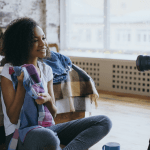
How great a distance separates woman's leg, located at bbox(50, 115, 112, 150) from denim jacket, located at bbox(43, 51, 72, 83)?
1.60ft

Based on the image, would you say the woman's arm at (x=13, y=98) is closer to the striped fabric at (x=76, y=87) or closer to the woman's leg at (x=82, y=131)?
the woman's leg at (x=82, y=131)

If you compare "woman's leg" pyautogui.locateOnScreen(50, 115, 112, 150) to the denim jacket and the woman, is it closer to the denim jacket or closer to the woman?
the woman

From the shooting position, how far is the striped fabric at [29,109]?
46.6 inches

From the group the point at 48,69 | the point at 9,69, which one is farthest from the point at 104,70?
the point at 9,69

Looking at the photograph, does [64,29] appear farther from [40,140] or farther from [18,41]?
[40,140]

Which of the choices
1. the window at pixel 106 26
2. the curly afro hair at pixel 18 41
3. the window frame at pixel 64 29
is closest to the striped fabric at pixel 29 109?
the curly afro hair at pixel 18 41

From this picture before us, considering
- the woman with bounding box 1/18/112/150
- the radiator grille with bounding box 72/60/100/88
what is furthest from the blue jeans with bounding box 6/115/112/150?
the radiator grille with bounding box 72/60/100/88

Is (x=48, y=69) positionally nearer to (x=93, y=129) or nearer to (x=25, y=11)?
(x=93, y=129)

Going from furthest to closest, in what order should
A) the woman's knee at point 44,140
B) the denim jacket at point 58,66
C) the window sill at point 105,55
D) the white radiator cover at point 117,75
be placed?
the window sill at point 105,55 < the white radiator cover at point 117,75 < the denim jacket at point 58,66 < the woman's knee at point 44,140

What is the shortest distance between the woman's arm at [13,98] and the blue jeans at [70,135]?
123 millimetres

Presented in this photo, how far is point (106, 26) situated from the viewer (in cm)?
→ 404

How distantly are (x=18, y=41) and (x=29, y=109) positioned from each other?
0.37 meters

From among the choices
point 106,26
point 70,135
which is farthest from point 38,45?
point 106,26

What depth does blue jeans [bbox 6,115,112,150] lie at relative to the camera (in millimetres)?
1122
